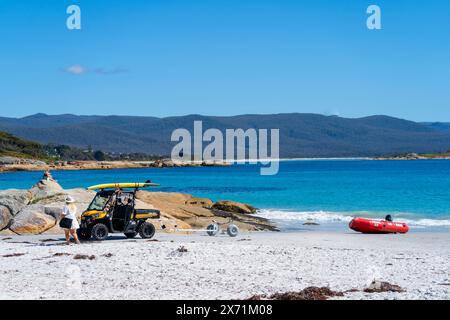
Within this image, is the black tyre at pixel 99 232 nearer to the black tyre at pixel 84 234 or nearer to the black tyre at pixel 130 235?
the black tyre at pixel 84 234

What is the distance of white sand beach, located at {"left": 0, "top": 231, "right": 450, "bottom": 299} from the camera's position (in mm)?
12688

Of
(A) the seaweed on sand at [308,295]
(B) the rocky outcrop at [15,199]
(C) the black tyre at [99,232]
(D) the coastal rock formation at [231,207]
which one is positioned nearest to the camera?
(A) the seaweed on sand at [308,295]

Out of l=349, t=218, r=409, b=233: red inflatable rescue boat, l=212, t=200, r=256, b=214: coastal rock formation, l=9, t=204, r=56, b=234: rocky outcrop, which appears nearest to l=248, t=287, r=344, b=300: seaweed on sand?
l=9, t=204, r=56, b=234: rocky outcrop

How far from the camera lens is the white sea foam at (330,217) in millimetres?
36812

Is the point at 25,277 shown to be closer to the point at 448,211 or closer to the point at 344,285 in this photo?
the point at 344,285

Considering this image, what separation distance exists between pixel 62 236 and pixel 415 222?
2208 cm

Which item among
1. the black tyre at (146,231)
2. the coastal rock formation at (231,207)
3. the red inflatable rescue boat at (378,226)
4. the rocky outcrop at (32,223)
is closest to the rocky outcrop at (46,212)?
the rocky outcrop at (32,223)

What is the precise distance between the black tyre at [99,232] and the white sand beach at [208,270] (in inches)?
12.1

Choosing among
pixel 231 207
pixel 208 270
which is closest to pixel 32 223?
pixel 208 270

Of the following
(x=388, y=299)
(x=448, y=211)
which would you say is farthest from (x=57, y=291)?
(x=448, y=211)

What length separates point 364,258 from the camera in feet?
56.3

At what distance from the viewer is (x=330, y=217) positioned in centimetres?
4016

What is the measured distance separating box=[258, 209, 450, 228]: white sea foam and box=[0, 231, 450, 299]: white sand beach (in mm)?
16635

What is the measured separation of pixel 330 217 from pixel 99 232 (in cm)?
2219
